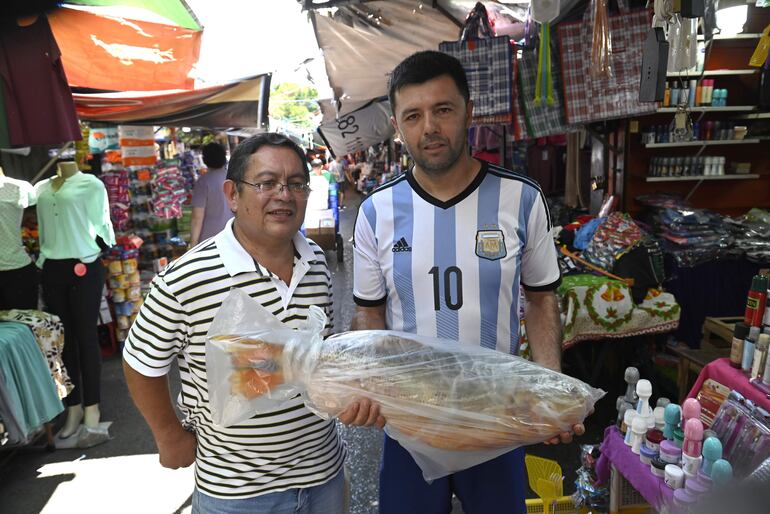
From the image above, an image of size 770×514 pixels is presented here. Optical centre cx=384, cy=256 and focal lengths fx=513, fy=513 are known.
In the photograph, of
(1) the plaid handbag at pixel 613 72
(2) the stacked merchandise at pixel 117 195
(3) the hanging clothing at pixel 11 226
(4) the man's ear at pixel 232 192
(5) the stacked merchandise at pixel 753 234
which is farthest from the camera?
(2) the stacked merchandise at pixel 117 195

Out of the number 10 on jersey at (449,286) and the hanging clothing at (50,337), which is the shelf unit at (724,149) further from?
the hanging clothing at (50,337)

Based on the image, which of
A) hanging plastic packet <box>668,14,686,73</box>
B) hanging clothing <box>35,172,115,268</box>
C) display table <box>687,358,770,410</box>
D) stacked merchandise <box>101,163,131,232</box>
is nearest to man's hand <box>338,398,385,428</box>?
display table <box>687,358,770,410</box>

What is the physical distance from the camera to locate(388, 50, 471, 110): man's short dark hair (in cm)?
171

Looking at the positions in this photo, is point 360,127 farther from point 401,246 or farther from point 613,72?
point 401,246

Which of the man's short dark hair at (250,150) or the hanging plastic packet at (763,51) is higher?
the hanging plastic packet at (763,51)

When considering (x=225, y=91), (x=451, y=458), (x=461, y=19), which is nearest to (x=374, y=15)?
(x=461, y=19)

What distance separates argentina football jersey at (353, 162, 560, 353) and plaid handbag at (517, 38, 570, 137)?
2.75 m

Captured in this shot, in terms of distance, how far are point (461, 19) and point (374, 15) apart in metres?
0.88

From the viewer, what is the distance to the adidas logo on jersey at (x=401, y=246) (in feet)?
5.93

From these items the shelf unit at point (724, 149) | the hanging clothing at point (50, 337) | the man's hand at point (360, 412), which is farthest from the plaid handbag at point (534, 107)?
the hanging clothing at point (50, 337)

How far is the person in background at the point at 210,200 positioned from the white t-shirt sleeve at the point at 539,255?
4.48m

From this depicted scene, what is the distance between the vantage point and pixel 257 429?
61.2 inches

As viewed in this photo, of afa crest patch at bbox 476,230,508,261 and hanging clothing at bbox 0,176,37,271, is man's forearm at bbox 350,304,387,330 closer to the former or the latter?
afa crest patch at bbox 476,230,508,261

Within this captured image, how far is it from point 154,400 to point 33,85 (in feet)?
10.5
